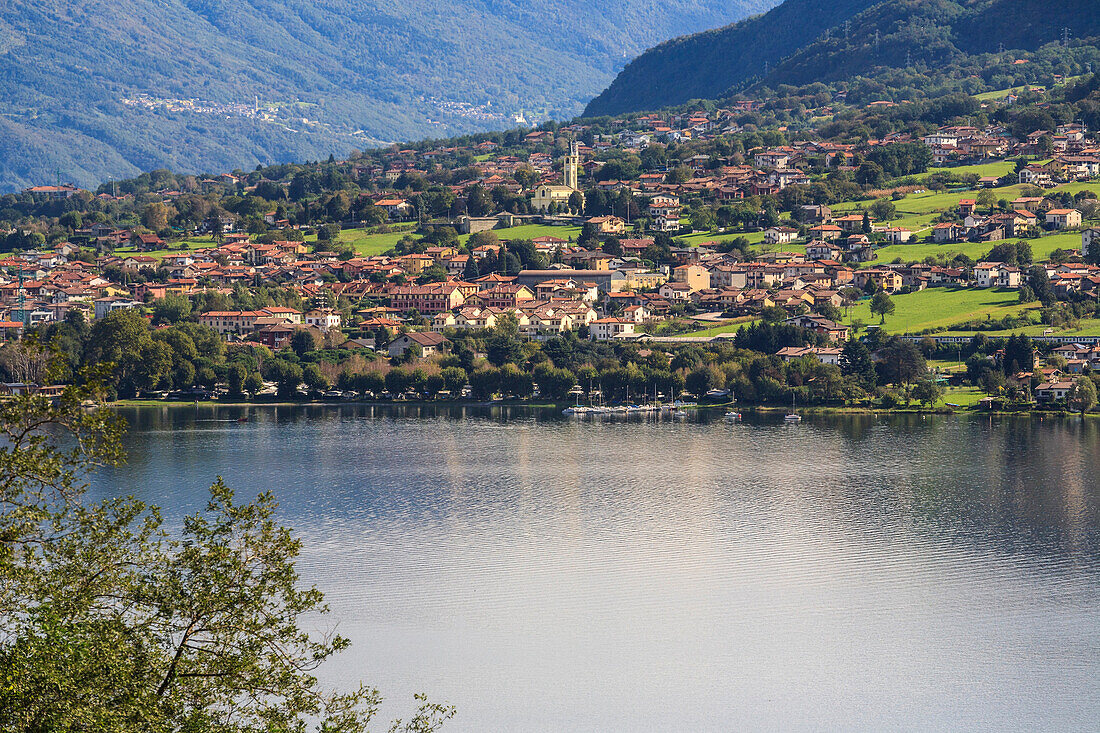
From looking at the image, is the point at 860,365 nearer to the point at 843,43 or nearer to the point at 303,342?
the point at 303,342

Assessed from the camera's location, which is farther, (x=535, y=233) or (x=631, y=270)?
(x=535, y=233)

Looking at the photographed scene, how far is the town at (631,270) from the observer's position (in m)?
54.8

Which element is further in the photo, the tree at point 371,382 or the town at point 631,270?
the tree at point 371,382

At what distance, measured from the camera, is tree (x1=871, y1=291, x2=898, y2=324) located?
58969 mm

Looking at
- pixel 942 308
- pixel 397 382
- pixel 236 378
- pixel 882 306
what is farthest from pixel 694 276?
pixel 236 378

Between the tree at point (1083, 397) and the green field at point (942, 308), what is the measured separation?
8183 millimetres

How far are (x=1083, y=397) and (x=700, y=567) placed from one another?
2523 centimetres

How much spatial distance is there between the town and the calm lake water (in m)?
9.79

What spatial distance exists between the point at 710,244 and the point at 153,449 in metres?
39.7

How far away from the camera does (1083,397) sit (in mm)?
47656

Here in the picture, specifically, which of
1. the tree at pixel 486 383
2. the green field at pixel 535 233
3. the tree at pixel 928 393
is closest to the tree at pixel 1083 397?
the tree at pixel 928 393

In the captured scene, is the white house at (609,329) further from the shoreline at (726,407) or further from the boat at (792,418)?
the boat at (792,418)

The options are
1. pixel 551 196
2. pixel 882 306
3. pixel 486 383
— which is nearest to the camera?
pixel 486 383

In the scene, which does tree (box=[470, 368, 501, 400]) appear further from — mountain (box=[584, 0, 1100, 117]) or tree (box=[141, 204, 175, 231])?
mountain (box=[584, 0, 1100, 117])
